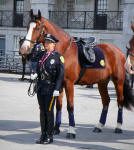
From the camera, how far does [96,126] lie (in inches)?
451

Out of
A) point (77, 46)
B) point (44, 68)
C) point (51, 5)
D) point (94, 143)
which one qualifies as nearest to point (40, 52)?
point (44, 68)

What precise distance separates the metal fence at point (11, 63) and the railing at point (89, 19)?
162 inches

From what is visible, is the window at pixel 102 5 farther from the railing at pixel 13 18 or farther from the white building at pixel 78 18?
the railing at pixel 13 18

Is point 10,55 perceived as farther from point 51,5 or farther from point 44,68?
point 44,68

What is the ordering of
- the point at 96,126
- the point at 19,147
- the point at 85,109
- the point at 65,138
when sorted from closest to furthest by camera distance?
the point at 19,147 → the point at 65,138 → the point at 96,126 → the point at 85,109

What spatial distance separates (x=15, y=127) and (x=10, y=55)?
2844cm

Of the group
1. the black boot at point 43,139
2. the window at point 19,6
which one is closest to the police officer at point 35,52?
the black boot at point 43,139

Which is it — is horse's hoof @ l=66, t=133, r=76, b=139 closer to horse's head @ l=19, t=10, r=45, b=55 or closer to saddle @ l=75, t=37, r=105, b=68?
saddle @ l=75, t=37, r=105, b=68

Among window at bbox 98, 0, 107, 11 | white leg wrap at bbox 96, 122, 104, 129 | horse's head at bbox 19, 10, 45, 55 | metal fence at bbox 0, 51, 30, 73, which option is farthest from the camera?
window at bbox 98, 0, 107, 11

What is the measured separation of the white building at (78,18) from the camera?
114ft

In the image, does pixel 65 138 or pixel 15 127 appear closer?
pixel 65 138

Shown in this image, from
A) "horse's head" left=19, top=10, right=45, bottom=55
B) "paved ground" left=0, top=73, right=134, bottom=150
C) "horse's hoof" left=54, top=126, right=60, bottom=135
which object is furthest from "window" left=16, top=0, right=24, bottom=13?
"horse's head" left=19, top=10, right=45, bottom=55

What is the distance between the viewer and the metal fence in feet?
124

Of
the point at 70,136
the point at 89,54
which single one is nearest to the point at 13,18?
the point at 89,54
